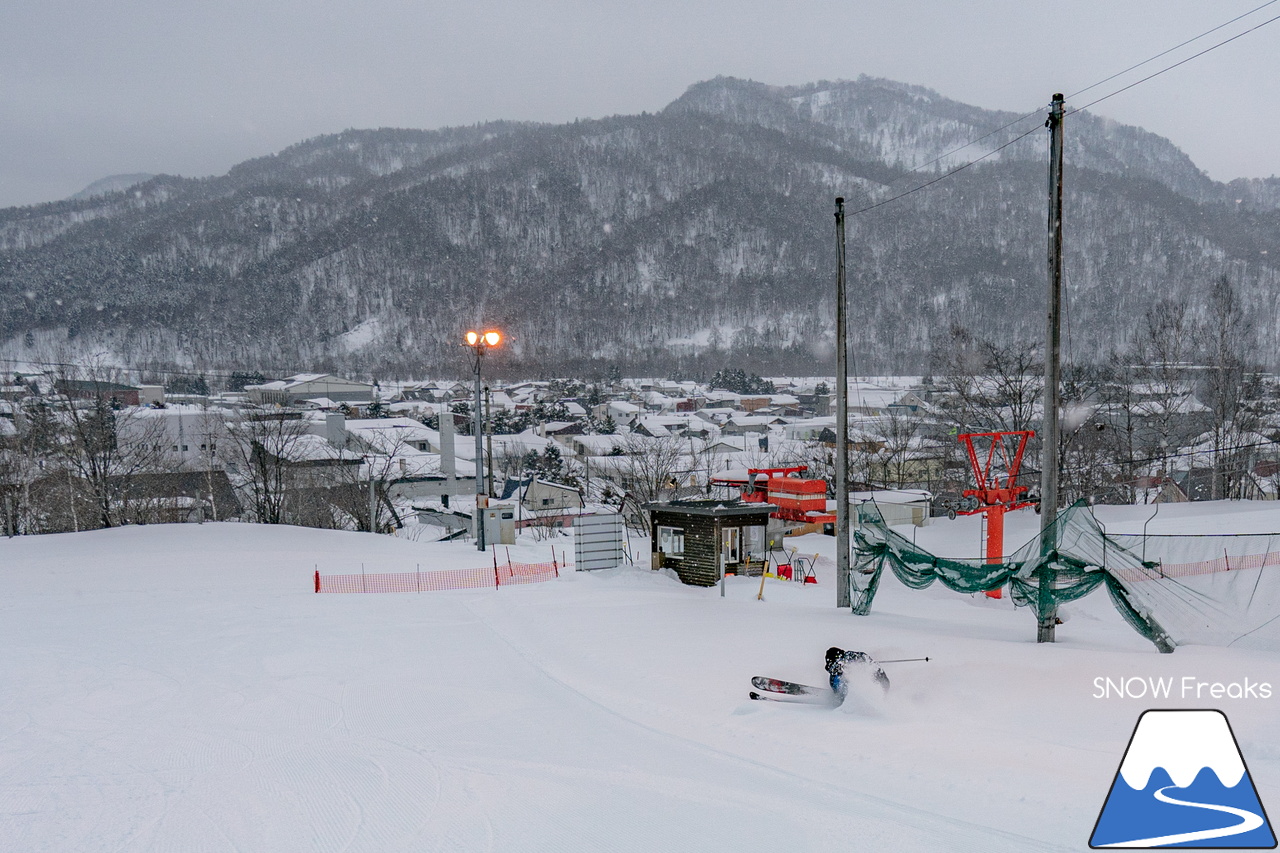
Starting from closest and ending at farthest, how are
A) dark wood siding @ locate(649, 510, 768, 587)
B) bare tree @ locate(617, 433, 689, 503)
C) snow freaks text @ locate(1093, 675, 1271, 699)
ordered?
snow freaks text @ locate(1093, 675, 1271, 699) < dark wood siding @ locate(649, 510, 768, 587) < bare tree @ locate(617, 433, 689, 503)

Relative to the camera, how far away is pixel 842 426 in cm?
1308

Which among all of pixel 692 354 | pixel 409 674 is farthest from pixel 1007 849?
pixel 692 354

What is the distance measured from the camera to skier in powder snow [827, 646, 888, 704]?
25.0ft

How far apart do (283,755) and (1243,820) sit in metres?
7.71

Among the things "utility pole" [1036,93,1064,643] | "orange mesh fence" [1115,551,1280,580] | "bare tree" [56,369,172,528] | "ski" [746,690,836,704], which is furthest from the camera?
"bare tree" [56,369,172,528]

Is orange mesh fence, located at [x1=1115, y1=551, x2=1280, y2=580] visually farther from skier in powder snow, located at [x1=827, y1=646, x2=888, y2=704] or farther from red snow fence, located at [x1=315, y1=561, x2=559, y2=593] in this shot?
red snow fence, located at [x1=315, y1=561, x2=559, y2=593]

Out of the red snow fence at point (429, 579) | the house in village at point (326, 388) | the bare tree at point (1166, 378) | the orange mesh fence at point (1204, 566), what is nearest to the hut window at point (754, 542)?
the red snow fence at point (429, 579)

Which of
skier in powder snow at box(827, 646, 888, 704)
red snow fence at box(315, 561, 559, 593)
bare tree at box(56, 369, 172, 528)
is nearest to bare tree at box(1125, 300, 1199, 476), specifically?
red snow fence at box(315, 561, 559, 593)

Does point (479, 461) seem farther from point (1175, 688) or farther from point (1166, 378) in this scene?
point (1166, 378)

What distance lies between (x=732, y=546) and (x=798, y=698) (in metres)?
13.0

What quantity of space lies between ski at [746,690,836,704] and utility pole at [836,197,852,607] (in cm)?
558

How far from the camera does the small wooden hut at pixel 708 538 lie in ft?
63.1

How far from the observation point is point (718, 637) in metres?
10.7

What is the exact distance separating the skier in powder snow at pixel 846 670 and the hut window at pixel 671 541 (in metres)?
12.2
